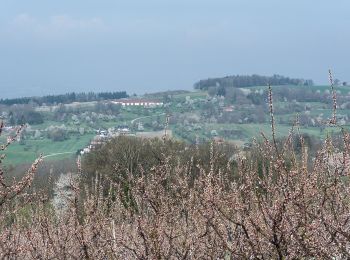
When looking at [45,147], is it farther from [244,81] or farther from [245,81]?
[244,81]

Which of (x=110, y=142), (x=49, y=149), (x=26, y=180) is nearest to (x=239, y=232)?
(x=26, y=180)

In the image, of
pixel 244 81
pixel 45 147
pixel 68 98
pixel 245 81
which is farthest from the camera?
pixel 68 98

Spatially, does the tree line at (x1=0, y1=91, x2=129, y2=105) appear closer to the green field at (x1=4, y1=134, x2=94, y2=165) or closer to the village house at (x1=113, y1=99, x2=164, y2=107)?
the village house at (x1=113, y1=99, x2=164, y2=107)

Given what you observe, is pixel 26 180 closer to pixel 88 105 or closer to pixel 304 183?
pixel 304 183

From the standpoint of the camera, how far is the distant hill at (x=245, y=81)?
73.2 meters

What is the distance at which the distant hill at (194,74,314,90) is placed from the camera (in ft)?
240

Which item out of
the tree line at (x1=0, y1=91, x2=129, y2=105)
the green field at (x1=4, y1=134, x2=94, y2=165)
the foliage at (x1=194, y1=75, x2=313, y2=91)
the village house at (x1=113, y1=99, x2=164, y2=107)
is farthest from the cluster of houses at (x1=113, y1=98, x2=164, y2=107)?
the green field at (x1=4, y1=134, x2=94, y2=165)

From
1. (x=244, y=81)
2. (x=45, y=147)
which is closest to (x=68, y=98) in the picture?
→ (x=244, y=81)

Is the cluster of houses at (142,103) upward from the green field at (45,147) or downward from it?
upward

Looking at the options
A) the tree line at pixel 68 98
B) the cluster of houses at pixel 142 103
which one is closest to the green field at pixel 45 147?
the tree line at pixel 68 98

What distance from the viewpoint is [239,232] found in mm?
4871

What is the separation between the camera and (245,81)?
256 feet

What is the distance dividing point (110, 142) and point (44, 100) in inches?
1999

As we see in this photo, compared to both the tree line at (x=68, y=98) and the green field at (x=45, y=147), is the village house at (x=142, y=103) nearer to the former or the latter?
the tree line at (x=68, y=98)
